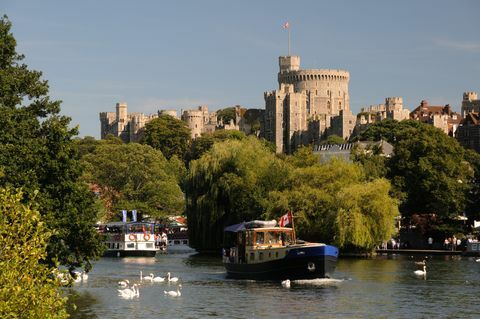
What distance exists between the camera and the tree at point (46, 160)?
1615 inches

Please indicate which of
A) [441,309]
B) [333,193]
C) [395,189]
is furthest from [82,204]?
[395,189]

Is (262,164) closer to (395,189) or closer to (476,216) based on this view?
(395,189)

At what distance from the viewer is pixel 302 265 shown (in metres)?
57.8

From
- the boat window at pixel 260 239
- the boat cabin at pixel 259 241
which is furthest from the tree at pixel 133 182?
the boat window at pixel 260 239

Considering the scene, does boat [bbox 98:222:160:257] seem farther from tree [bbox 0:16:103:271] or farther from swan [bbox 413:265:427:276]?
tree [bbox 0:16:103:271]

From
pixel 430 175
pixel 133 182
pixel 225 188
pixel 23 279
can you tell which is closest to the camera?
pixel 23 279

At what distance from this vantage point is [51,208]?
41812mm

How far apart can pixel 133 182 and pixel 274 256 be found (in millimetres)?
61223

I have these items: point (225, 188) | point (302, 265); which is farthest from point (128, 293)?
point (225, 188)

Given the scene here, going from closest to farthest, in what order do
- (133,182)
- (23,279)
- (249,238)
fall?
1. (23,279)
2. (249,238)
3. (133,182)

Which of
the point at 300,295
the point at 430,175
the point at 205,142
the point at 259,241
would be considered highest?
the point at 205,142

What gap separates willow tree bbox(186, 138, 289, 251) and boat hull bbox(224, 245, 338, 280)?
2137 centimetres

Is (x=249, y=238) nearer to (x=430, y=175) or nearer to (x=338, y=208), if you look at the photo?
(x=338, y=208)

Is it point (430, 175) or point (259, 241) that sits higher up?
point (430, 175)
